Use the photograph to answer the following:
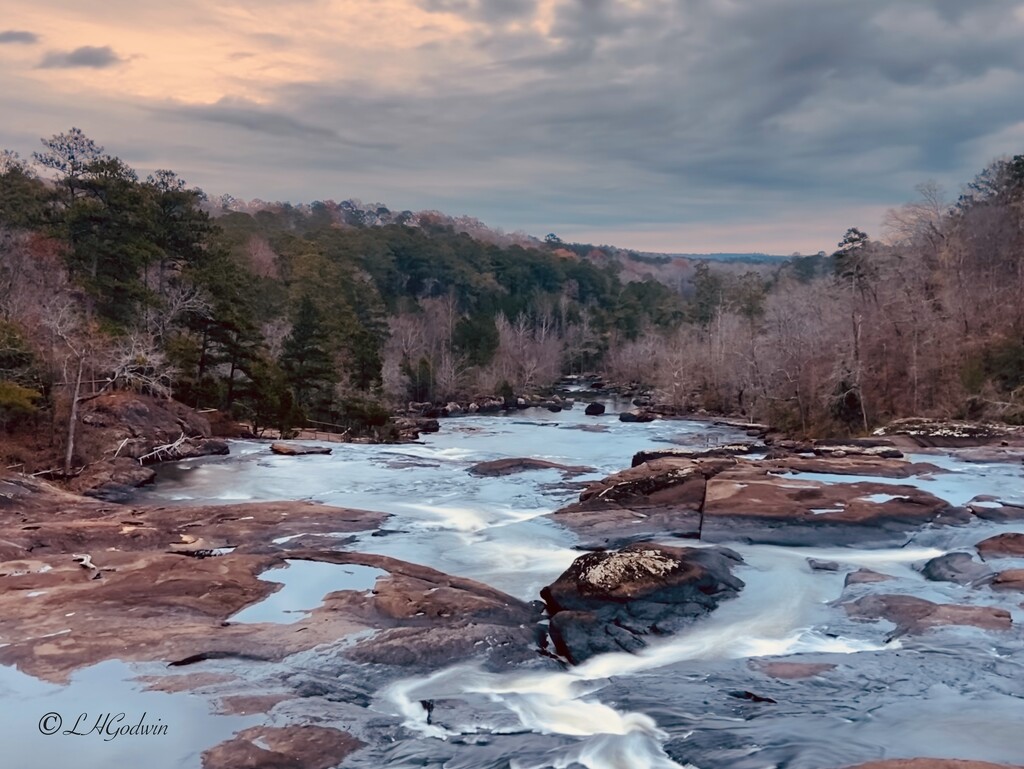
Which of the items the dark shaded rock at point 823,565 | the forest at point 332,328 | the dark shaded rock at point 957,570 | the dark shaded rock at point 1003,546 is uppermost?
the forest at point 332,328

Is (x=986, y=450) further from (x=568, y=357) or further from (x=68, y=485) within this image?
(x=568, y=357)

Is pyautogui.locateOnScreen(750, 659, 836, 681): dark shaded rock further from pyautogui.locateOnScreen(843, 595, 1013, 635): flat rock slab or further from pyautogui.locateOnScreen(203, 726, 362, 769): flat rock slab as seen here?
pyautogui.locateOnScreen(203, 726, 362, 769): flat rock slab

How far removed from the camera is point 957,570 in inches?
420

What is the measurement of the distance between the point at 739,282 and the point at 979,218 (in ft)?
176

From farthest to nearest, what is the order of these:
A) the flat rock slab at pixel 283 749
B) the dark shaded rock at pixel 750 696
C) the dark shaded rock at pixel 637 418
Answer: the dark shaded rock at pixel 637 418 < the dark shaded rock at pixel 750 696 < the flat rock slab at pixel 283 749

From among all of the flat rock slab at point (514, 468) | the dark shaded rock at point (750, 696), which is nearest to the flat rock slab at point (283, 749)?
the dark shaded rock at point (750, 696)

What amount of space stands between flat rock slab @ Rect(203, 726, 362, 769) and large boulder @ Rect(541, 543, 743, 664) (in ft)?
9.32

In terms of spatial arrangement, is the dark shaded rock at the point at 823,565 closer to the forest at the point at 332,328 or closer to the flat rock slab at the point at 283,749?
the flat rock slab at the point at 283,749

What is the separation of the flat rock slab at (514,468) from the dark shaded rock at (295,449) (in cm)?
581

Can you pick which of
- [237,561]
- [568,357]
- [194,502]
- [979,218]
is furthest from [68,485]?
[568,357]

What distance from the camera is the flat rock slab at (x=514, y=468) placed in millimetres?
20562

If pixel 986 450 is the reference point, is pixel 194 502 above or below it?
below

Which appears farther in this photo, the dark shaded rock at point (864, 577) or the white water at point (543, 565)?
the dark shaded rock at point (864, 577)

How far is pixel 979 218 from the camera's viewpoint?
139 ft
